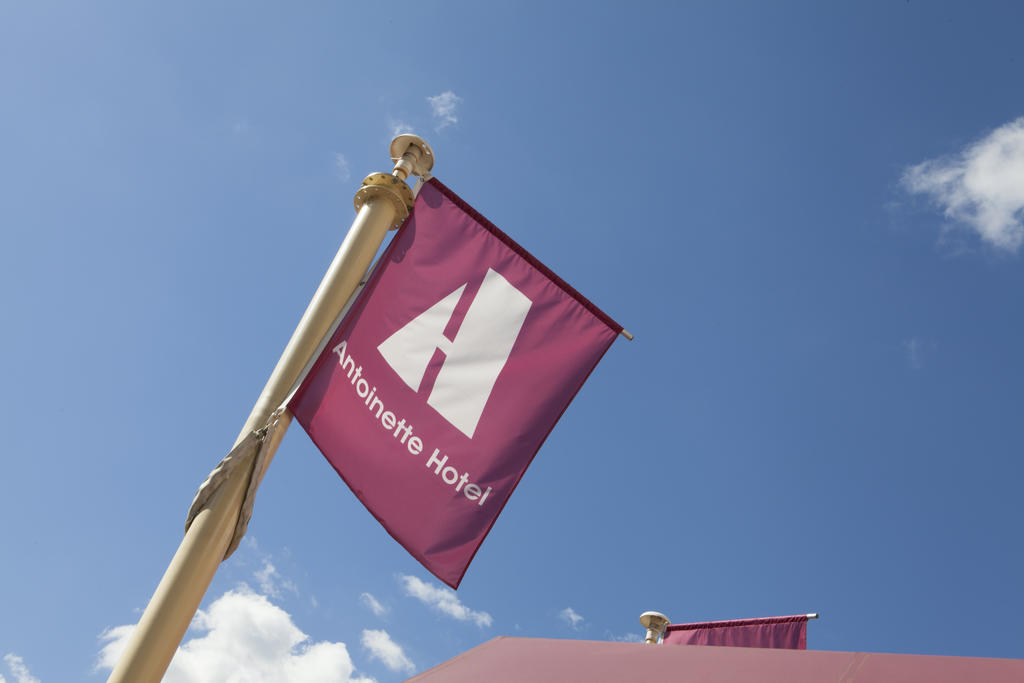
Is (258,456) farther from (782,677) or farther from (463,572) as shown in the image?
(782,677)

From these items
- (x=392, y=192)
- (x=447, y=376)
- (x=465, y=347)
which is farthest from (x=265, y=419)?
(x=392, y=192)

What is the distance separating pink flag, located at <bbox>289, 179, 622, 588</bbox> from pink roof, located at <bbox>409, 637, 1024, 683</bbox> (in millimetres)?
688

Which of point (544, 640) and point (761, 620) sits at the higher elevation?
point (761, 620)

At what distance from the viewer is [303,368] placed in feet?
14.8

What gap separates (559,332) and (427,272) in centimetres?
87

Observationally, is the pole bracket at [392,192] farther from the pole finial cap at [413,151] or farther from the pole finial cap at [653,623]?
the pole finial cap at [653,623]

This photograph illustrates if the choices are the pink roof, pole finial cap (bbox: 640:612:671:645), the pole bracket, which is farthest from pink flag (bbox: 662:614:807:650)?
the pole bracket

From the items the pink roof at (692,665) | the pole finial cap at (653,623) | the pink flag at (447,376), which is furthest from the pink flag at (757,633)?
the pink flag at (447,376)

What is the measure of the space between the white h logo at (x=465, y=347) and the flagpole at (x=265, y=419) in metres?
0.49

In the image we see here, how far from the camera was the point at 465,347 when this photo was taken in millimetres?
4660

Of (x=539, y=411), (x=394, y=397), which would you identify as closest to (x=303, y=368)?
(x=394, y=397)

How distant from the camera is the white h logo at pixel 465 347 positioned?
446 cm

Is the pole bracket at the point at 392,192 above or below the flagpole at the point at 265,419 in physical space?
above

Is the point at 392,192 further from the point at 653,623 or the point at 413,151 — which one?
the point at 653,623
